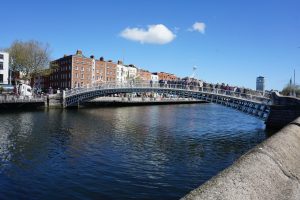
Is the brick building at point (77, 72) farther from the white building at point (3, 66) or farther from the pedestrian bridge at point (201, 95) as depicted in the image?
the pedestrian bridge at point (201, 95)

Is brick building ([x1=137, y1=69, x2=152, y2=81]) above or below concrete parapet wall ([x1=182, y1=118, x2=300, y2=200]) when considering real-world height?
above

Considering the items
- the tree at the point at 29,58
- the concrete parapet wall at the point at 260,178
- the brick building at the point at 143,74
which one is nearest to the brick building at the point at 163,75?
the brick building at the point at 143,74

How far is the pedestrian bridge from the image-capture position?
38500mm

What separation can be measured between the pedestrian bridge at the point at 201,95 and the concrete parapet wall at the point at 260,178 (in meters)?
31.6

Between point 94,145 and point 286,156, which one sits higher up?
point 286,156

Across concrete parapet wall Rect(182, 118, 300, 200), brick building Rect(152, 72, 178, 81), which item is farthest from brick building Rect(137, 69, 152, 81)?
concrete parapet wall Rect(182, 118, 300, 200)

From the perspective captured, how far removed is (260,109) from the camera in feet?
126

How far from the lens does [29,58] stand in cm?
7675

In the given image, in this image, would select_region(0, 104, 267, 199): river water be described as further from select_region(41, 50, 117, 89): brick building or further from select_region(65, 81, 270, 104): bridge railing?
select_region(41, 50, 117, 89): brick building

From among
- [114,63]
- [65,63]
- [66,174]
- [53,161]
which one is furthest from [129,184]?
[114,63]

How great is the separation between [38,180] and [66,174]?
1.49 metres

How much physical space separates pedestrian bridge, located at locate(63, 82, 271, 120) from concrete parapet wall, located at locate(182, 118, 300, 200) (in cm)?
3155

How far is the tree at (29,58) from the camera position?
252ft

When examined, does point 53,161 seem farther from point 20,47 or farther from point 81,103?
point 20,47
